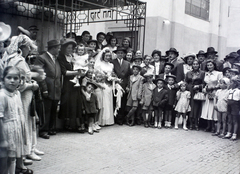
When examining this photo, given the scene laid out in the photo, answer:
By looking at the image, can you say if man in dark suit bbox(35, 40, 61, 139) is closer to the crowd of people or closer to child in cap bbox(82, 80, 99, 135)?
the crowd of people

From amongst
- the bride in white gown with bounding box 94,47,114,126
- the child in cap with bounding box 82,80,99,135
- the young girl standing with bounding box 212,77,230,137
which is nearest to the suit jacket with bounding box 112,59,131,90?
the bride in white gown with bounding box 94,47,114,126

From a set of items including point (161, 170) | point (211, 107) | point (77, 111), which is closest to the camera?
point (161, 170)

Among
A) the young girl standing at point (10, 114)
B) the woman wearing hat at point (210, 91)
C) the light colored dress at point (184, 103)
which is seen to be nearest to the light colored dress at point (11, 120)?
the young girl standing at point (10, 114)

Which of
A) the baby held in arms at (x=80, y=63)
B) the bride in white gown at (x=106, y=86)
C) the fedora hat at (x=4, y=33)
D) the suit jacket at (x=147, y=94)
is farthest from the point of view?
the suit jacket at (x=147, y=94)

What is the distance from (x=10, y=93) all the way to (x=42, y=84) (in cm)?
223

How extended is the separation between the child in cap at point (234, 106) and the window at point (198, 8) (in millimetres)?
7312

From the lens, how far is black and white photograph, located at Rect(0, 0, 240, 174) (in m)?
4.25

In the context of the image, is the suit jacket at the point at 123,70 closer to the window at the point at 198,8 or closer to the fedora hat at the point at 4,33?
the fedora hat at the point at 4,33

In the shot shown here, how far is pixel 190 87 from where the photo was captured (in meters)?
7.98

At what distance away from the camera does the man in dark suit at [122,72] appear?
8195 millimetres

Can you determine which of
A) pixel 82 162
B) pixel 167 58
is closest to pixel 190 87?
pixel 167 58

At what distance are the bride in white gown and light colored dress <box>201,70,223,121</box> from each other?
8.23ft

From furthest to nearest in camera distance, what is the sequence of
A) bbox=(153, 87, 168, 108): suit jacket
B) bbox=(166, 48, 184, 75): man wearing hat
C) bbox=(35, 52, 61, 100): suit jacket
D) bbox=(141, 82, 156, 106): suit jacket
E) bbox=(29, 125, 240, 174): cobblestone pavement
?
bbox=(166, 48, 184, 75): man wearing hat
bbox=(141, 82, 156, 106): suit jacket
bbox=(153, 87, 168, 108): suit jacket
bbox=(35, 52, 61, 100): suit jacket
bbox=(29, 125, 240, 174): cobblestone pavement

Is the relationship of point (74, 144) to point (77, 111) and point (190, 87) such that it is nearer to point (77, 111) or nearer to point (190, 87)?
point (77, 111)
